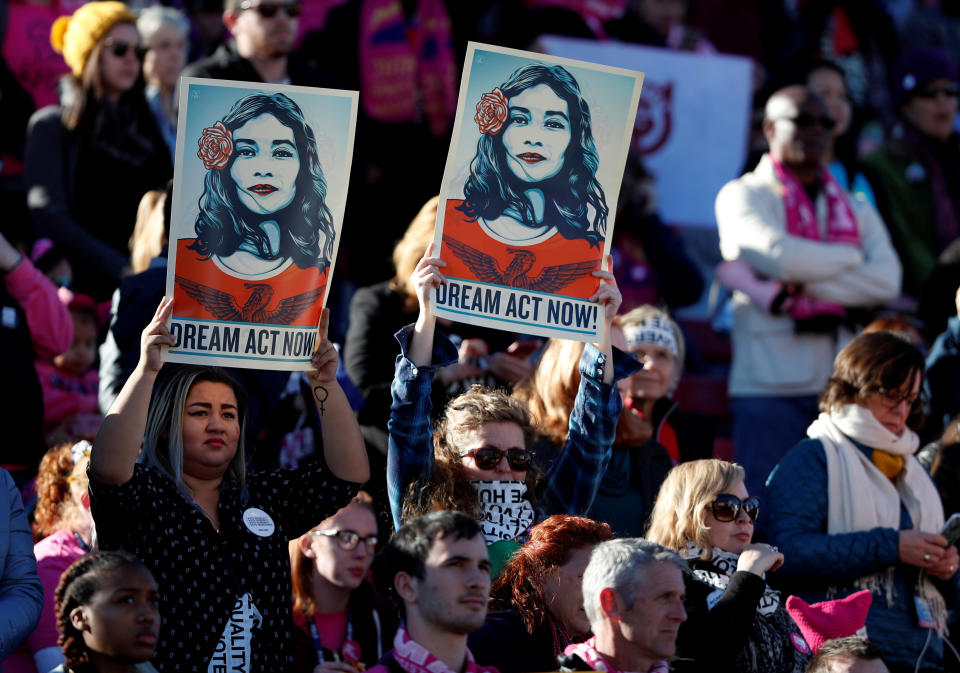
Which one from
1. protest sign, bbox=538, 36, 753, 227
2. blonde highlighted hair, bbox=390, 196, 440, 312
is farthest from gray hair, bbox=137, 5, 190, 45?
protest sign, bbox=538, 36, 753, 227

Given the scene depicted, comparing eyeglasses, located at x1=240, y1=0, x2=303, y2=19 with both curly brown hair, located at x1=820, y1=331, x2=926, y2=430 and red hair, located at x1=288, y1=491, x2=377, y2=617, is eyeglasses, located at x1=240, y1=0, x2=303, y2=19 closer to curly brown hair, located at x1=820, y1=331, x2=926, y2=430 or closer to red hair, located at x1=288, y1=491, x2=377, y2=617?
red hair, located at x1=288, y1=491, x2=377, y2=617

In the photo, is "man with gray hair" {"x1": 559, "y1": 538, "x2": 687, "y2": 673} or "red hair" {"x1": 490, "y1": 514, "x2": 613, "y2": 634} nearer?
"man with gray hair" {"x1": 559, "y1": 538, "x2": 687, "y2": 673}

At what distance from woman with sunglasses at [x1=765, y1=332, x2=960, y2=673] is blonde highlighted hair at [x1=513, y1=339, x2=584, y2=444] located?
885 mm

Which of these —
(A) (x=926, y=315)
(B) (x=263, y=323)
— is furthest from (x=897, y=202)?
(B) (x=263, y=323)

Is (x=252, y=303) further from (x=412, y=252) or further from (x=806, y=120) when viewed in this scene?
(x=806, y=120)

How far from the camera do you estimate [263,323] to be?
14.8 feet

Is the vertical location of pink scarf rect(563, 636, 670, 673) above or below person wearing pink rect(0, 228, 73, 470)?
below

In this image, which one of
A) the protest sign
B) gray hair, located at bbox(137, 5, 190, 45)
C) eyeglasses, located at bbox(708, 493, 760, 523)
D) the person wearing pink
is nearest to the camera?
eyeglasses, located at bbox(708, 493, 760, 523)

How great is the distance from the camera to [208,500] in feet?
14.8

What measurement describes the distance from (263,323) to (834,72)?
6.04m

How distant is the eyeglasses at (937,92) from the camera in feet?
29.6

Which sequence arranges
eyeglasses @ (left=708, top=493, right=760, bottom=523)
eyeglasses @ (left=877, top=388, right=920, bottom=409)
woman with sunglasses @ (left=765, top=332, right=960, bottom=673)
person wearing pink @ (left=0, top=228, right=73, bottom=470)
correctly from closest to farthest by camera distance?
eyeglasses @ (left=708, top=493, right=760, bottom=523)
woman with sunglasses @ (left=765, top=332, right=960, bottom=673)
person wearing pink @ (left=0, top=228, right=73, bottom=470)
eyeglasses @ (left=877, top=388, right=920, bottom=409)

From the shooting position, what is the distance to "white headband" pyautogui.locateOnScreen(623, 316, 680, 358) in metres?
6.34

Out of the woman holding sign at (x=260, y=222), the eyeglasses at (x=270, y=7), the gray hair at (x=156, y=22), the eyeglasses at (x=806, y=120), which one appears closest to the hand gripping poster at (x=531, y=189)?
the woman holding sign at (x=260, y=222)
